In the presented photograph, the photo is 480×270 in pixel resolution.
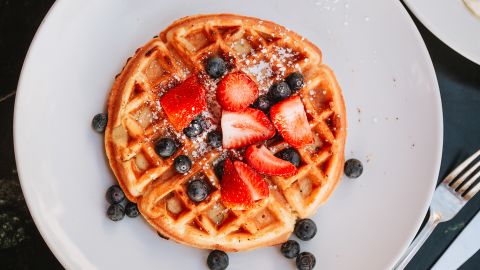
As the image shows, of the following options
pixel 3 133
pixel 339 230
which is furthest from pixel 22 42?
pixel 339 230

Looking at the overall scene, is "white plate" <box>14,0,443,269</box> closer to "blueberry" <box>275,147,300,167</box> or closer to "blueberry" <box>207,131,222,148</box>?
"blueberry" <box>275,147,300,167</box>

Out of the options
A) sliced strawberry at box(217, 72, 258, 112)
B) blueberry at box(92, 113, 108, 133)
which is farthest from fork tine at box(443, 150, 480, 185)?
blueberry at box(92, 113, 108, 133)

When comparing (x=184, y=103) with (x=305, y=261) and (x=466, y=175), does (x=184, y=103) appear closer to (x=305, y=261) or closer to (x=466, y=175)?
(x=305, y=261)

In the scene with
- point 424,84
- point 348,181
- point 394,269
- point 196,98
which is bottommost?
point 394,269

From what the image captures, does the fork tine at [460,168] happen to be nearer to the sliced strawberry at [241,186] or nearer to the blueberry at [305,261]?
the blueberry at [305,261]

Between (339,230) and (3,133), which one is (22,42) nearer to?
(3,133)

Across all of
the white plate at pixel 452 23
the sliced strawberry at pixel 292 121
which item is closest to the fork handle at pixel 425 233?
the white plate at pixel 452 23

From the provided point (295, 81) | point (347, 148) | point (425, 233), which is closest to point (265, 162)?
point (295, 81)
